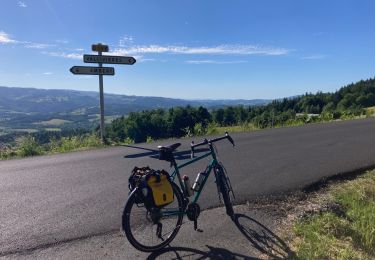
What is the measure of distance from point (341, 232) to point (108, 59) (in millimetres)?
10581

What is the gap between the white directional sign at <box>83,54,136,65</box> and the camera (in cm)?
1286

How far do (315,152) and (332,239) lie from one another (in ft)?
19.8

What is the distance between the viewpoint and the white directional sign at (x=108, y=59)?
12.9m

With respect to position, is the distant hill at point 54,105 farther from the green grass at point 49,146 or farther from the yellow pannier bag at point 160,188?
the yellow pannier bag at point 160,188

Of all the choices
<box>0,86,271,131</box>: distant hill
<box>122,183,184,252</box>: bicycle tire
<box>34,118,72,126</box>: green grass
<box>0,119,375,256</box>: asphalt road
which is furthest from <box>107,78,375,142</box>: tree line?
<box>34,118,72,126</box>: green grass

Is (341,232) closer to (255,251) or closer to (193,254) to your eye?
(255,251)

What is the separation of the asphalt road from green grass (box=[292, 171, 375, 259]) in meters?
1.24

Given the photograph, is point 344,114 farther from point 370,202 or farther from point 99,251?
point 99,251

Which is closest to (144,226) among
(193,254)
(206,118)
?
(193,254)

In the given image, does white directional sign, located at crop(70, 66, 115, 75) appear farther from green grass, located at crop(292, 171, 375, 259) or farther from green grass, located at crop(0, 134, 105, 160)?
green grass, located at crop(292, 171, 375, 259)

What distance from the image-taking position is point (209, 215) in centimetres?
535

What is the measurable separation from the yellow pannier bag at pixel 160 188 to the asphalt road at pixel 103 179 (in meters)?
1.13

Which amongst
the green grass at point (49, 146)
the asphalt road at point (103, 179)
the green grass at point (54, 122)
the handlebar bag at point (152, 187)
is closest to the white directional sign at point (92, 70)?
the green grass at point (49, 146)

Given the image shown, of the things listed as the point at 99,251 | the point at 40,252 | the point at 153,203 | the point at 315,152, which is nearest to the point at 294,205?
the point at 153,203
